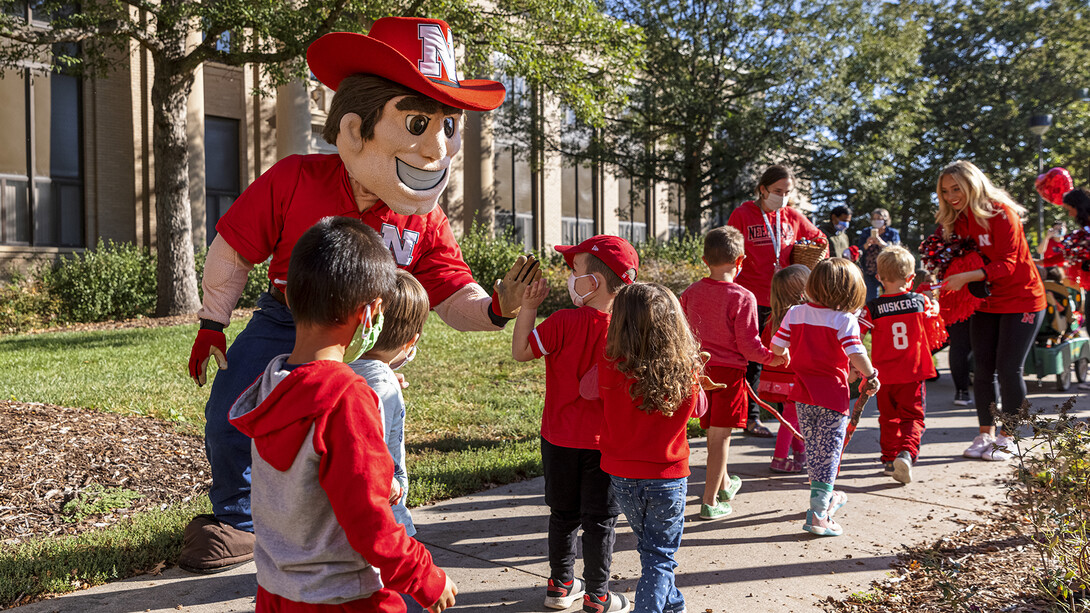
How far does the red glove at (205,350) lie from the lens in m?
3.46

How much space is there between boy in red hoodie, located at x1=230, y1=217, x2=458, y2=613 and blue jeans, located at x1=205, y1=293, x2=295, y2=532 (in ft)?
4.42

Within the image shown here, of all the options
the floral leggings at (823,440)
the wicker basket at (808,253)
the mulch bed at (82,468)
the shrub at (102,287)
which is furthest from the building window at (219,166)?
the floral leggings at (823,440)

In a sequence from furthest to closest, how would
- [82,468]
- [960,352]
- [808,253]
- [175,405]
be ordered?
[960,352]
[175,405]
[808,253]
[82,468]

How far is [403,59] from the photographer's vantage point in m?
3.27

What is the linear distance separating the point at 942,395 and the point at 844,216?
381cm

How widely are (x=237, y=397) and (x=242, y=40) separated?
11.3 m

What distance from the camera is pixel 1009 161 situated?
110 ft

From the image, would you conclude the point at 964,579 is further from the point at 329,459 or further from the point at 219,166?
the point at 219,166

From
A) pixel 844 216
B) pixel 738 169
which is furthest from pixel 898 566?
pixel 738 169

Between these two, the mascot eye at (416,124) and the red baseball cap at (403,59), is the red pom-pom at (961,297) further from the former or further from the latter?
the mascot eye at (416,124)

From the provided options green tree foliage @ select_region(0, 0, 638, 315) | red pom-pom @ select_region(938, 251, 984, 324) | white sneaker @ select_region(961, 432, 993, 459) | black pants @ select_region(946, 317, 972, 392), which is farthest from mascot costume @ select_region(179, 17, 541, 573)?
green tree foliage @ select_region(0, 0, 638, 315)

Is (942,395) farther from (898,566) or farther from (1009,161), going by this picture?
(1009,161)

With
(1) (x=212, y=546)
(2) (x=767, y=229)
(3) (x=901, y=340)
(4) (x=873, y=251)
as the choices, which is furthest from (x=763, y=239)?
(4) (x=873, y=251)

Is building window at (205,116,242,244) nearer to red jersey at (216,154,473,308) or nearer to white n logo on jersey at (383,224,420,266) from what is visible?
red jersey at (216,154,473,308)
